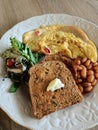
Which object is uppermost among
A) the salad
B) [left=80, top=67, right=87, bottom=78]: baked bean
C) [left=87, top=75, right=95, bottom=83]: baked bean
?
the salad

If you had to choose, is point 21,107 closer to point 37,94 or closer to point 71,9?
point 37,94

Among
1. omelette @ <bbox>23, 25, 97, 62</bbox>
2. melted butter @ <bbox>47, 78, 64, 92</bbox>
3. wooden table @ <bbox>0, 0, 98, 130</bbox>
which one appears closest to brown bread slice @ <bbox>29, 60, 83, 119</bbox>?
melted butter @ <bbox>47, 78, 64, 92</bbox>

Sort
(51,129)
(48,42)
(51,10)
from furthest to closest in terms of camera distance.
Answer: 1. (51,10)
2. (48,42)
3. (51,129)

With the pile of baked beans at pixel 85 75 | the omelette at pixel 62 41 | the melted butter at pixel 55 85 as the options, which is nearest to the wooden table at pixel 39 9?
the omelette at pixel 62 41

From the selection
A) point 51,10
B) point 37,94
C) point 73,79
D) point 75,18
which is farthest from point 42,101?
point 51,10

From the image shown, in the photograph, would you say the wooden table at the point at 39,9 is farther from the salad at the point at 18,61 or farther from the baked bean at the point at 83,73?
the baked bean at the point at 83,73

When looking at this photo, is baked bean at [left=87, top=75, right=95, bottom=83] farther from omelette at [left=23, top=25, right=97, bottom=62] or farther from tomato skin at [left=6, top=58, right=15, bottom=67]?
tomato skin at [left=6, top=58, right=15, bottom=67]
